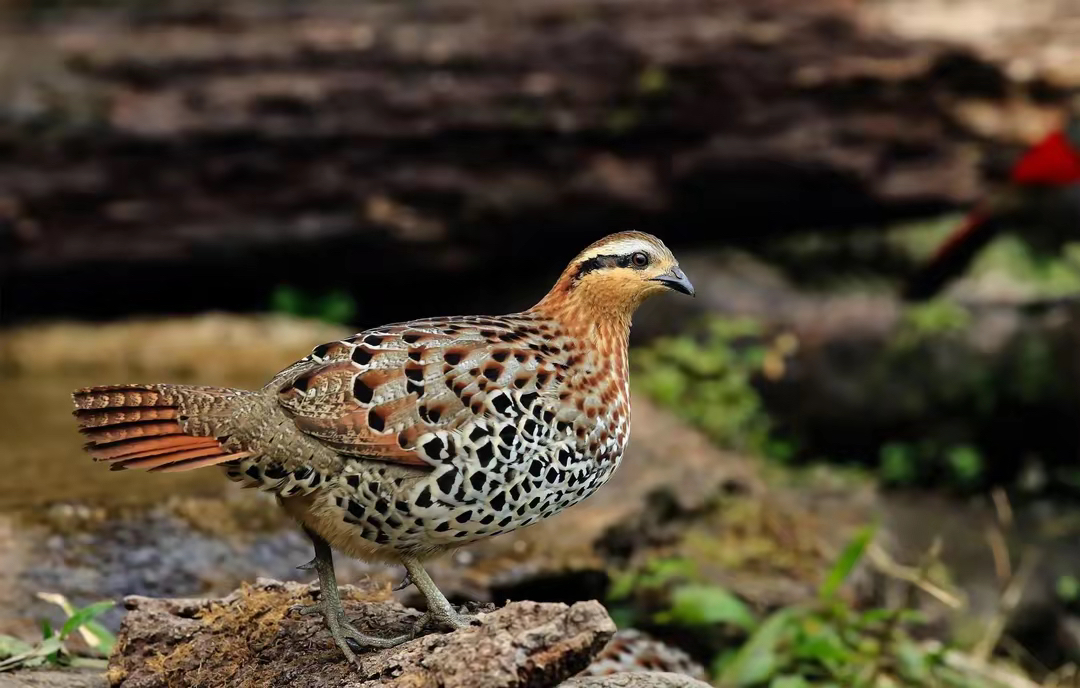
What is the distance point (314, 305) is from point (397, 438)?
16.4ft

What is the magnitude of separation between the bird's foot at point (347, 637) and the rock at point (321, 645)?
4 centimetres

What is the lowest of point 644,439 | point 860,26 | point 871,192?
point 644,439

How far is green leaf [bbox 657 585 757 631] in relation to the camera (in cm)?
540

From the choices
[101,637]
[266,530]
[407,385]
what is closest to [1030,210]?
[266,530]

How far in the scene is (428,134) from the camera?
26.7ft

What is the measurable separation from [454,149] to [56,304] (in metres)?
2.56

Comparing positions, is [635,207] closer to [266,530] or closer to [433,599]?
[266,530]

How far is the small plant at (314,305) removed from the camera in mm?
8461

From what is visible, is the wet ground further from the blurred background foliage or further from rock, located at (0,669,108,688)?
rock, located at (0,669,108,688)

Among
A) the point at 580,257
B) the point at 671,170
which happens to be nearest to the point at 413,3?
the point at 671,170

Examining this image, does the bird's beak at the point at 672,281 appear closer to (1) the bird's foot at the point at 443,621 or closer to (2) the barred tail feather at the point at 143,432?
(1) the bird's foot at the point at 443,621

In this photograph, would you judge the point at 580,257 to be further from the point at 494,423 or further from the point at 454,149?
the point at 454,149

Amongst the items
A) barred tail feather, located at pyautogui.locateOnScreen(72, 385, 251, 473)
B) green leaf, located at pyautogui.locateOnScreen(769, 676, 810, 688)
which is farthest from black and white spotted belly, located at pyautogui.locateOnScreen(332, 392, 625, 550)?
green leaf, located at pyautogui.locateOnScreen(769, 676, 810, 688)

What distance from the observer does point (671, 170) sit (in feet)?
27.6
